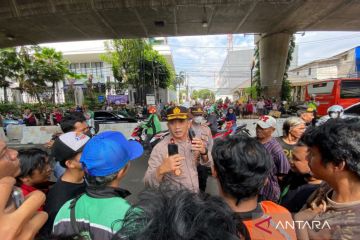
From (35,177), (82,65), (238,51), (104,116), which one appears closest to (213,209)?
(35,177)

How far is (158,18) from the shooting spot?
527 inches

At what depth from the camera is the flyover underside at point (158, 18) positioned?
1136 cm

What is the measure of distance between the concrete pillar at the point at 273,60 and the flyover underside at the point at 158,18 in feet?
7.97

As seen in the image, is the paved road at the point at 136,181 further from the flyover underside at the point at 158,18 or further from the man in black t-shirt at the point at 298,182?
the flyover underside at the point at 158,18

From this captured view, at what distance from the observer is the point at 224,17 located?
13625 millimetres

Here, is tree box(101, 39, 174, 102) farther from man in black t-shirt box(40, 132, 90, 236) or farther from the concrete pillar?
man in black t-shirt box(40, 132, 90, 236)

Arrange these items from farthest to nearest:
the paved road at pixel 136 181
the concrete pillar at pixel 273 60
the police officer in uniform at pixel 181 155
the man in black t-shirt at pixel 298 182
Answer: the concrete pillar at pixel 273 60 < the paved road at pixel 136 181 < the police officer in uniform at pixel 181 155 < the man in black t-shirt at pixel 298 182

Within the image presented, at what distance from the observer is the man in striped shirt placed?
2.67 meters

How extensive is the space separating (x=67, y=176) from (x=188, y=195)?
1688mm

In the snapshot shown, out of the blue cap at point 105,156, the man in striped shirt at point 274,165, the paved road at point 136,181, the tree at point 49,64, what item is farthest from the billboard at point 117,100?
the blue cap at point 105,156

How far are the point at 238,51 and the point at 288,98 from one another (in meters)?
52.0

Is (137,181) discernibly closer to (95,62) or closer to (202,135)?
(202,135)

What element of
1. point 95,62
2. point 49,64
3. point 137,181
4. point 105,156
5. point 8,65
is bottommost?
point 137,181

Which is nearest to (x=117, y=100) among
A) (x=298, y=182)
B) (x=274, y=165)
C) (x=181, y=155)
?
(x=181, y=155)
